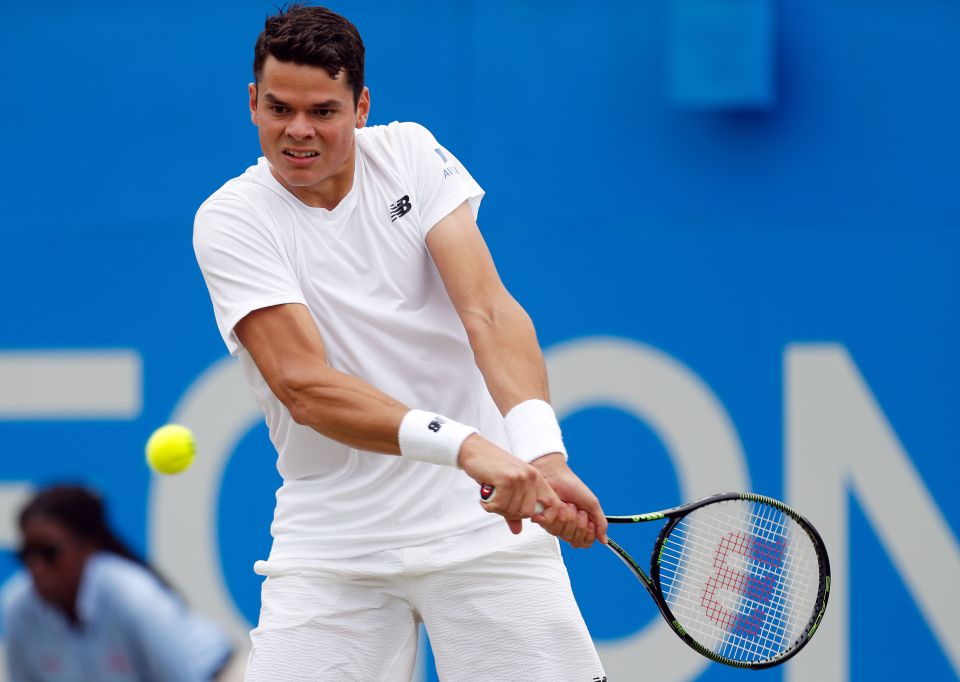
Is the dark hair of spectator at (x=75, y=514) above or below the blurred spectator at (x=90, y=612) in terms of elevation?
above

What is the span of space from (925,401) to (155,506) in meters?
2.69

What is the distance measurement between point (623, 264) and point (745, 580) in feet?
6.77

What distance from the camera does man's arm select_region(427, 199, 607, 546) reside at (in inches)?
118

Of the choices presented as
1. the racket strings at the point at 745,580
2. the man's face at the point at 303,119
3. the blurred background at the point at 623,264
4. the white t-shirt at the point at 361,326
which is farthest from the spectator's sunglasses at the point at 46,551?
the blurred background at the point at 623,264

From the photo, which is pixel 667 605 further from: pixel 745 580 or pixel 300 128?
pixel 300 128

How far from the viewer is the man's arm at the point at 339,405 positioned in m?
2.86

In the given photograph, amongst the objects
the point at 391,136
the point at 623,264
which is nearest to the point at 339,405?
the point at 391,136

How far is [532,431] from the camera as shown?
302 cm

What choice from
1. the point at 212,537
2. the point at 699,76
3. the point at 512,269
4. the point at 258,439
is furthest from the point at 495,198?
the point at 212,537

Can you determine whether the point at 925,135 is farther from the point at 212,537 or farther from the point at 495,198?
the point at 212,537

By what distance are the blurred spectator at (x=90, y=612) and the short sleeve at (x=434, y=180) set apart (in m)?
1.04

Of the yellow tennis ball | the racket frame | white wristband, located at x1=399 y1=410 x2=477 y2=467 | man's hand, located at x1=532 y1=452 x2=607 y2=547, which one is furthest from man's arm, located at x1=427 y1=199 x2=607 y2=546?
the yellow tennis ball

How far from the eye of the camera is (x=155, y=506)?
5.80 metres

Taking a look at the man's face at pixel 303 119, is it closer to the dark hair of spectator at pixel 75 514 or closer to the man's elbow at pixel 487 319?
the man's elbow at pixel 487 319
